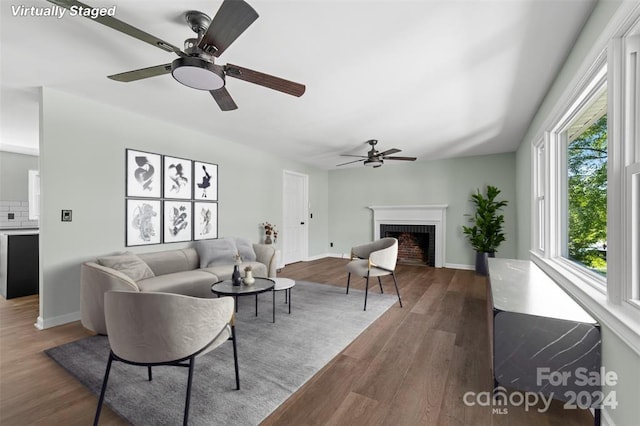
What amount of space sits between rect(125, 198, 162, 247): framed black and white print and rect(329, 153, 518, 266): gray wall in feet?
15.2

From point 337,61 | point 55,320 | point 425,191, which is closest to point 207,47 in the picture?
point 337,61

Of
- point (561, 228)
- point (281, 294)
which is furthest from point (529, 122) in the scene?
point (281, 294)

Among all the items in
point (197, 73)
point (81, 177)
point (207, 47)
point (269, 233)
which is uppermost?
point (207, 47)

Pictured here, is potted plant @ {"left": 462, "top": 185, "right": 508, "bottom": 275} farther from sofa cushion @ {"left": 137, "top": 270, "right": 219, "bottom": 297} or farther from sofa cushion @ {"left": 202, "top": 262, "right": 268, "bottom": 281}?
sofa cushion @ {"left": 137, "top": 270, "right": 219, "bottom": 297}

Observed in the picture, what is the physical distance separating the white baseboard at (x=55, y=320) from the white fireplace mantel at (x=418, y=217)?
567 cm

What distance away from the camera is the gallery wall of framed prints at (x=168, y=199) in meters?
3.52

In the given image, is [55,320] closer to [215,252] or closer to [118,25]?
[215,252]

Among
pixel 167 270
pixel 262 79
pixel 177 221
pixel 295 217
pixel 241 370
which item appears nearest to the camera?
pixel 262 79

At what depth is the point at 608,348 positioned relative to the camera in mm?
1429

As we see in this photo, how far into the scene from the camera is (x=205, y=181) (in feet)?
14.3

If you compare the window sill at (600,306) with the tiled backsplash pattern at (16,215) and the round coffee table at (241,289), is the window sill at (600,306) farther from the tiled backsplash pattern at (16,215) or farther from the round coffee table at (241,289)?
the tiled backsplash pattern at (16,215)

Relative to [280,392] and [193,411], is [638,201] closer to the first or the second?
[280,392]

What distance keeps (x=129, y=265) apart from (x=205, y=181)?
1724mm

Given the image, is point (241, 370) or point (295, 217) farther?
point (295, 217)
